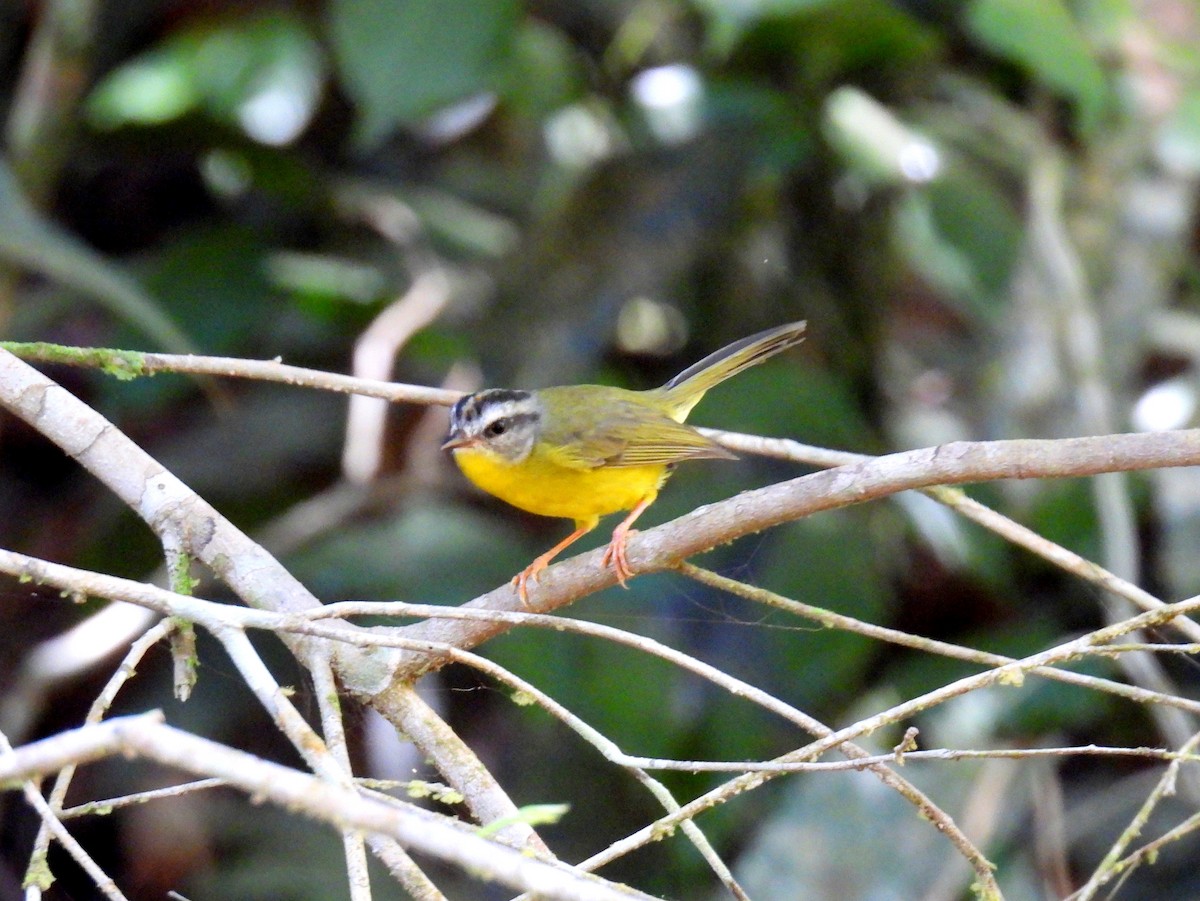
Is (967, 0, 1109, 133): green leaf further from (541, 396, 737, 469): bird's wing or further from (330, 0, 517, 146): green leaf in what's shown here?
(541, 396, 737, 469): bird's wing

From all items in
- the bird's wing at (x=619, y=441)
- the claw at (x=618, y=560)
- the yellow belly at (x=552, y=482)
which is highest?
the claw at (x=618, y=560)

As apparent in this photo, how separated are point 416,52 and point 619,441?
135 centimetres

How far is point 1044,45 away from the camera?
384 cm

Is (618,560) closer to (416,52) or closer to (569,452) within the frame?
(569,452)

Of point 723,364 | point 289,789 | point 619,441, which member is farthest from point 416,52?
point 289,789

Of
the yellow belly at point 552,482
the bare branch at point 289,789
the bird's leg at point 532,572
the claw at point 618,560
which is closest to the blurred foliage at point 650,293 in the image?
the bird's leg at point 532,572

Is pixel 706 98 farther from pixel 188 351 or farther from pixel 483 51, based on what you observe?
pixel 188 351

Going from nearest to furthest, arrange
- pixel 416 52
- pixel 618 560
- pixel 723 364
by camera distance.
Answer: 1. pixel 618 560
2. pixel 723 364
3. pixel 416 52

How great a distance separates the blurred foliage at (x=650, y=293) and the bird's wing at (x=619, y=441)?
1.69ft

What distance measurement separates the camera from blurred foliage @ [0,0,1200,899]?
3.74 metres

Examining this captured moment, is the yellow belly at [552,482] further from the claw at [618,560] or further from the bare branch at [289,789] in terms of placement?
the bare branch at [289,789]

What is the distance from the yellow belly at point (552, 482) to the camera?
3.15m

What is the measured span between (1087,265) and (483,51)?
2.17 metres

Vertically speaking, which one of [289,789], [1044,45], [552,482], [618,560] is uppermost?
[1044,45]
